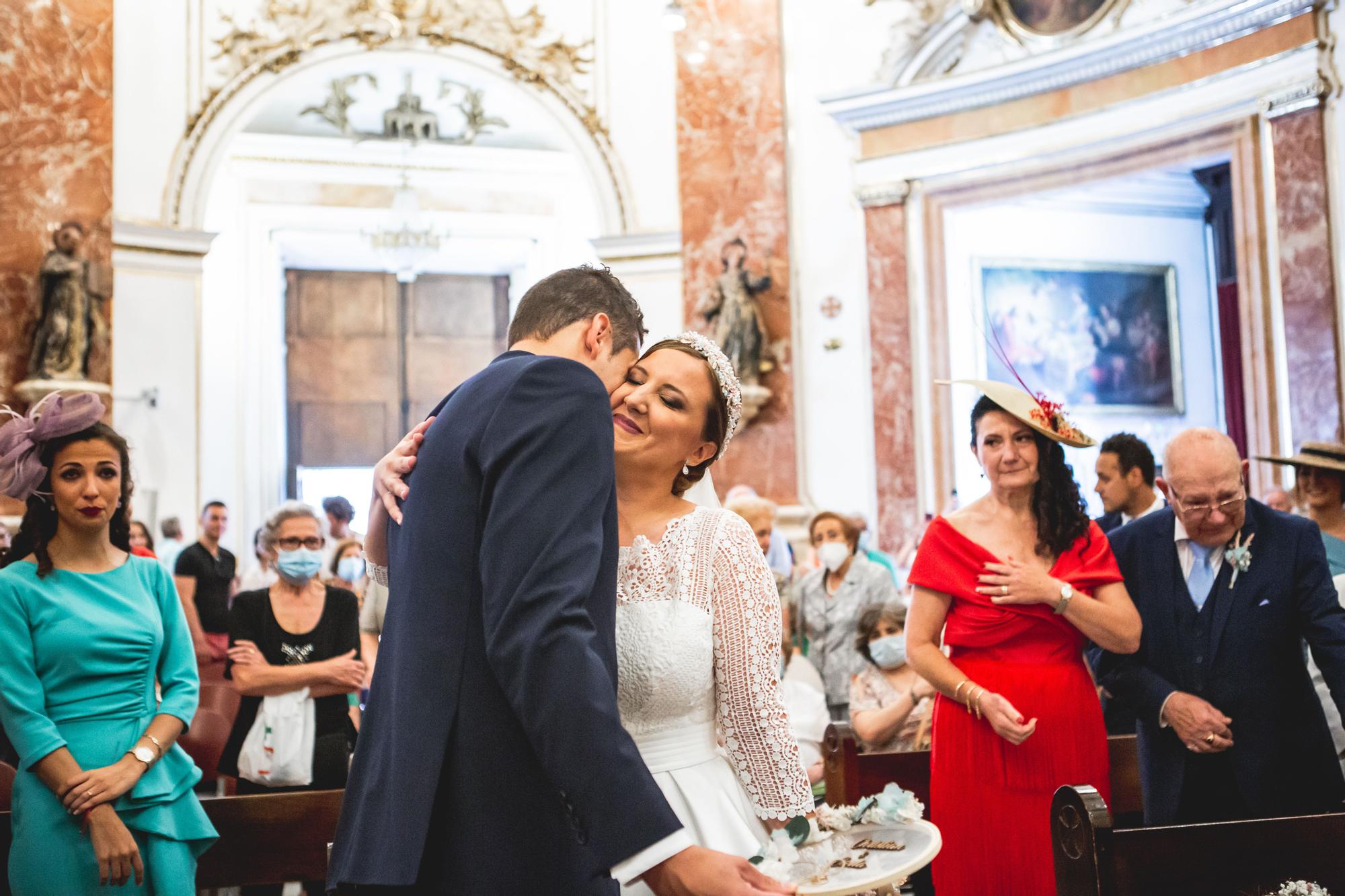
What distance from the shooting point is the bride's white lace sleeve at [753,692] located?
2432 millimetres

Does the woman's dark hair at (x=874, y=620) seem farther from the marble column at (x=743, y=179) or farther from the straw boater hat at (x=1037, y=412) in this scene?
the marble column at (x=743, y=179)

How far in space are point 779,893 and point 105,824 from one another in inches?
86.0

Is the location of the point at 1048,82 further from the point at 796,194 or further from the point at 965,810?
the point at 965,810

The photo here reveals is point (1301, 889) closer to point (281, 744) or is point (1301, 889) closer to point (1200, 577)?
point (1200, 577)

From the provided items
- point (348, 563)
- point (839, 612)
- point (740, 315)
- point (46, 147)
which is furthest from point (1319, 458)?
point (46, 147)

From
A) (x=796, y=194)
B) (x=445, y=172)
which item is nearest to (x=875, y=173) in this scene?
(x=796, y=194)

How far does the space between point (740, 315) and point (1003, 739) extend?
913 cm

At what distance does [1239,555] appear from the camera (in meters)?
3.66

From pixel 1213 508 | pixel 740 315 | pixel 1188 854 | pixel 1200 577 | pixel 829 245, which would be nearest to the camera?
pixel 1188 854

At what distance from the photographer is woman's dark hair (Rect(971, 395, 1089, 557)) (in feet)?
11.9

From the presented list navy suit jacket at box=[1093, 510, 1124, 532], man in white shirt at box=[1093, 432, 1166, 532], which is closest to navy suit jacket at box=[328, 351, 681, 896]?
man in white shirt at box=[1093, 432, 1166, 532]

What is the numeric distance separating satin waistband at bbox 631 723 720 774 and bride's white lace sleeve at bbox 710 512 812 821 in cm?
5

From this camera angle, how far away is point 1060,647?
3.55m

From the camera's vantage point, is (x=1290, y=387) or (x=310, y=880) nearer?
(x=310, y=880)
